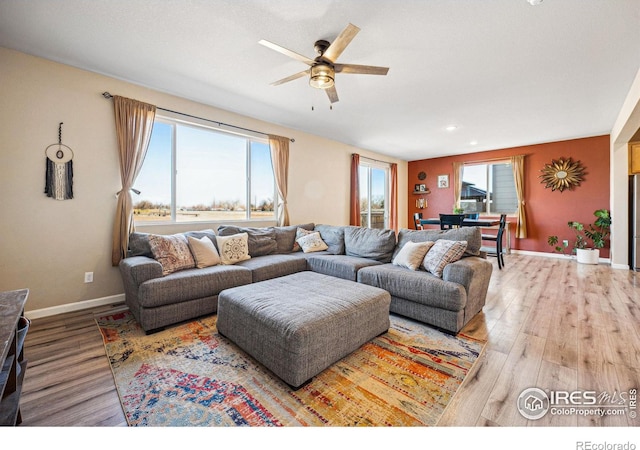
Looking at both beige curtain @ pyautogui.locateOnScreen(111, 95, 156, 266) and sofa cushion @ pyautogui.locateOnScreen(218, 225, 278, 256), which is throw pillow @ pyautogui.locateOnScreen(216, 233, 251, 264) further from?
beige curtain @ pyautogui.locateOnScreen(111, 95, 156, 266)

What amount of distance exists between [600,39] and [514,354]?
2.68m

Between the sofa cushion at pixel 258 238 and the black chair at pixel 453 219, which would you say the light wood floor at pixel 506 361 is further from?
the black chair at pixel 453 219

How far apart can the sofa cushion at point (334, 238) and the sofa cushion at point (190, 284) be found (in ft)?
4.45

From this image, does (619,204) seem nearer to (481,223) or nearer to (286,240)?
(481,223)

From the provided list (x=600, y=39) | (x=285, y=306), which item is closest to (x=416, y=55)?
(x=600, y=39)

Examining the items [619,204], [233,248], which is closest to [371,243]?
[233,248]

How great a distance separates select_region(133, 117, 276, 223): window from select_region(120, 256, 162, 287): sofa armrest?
1.03m

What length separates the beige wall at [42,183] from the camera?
2508mm

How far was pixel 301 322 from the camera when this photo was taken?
163 cm

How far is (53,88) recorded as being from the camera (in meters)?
2.68

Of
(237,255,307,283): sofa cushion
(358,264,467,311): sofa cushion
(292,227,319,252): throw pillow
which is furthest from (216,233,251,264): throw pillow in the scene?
(358,264,467,311): sofa cushion

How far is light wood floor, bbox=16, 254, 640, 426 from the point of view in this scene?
140 cm

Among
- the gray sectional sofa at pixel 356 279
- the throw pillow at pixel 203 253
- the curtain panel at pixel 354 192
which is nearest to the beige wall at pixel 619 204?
the gray sectional sofa at pixel 356 279

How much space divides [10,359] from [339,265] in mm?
2532
